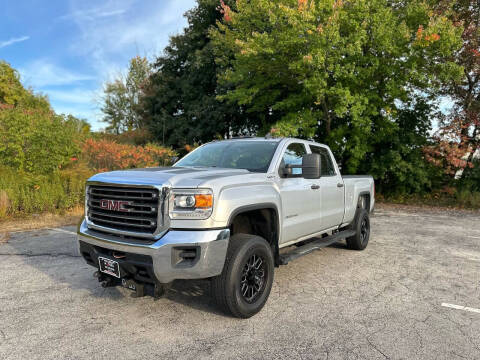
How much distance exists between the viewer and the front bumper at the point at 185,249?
9.95ft

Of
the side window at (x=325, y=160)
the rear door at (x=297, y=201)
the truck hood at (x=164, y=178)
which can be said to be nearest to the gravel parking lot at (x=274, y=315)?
the rear door at (x=297, y=201)

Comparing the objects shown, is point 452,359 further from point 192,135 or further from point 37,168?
point 192,135

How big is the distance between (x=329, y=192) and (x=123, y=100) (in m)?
34.8

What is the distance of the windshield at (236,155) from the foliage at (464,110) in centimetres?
1208

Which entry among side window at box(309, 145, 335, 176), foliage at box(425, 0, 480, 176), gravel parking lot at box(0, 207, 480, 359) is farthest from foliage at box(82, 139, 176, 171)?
foliage at box(425, 0, 480, 176)

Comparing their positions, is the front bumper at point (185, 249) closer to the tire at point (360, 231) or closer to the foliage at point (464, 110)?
the tire at point (360, 231)

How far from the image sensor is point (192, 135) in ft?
68.6

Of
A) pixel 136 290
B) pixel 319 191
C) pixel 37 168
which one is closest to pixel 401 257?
pixel 319 191

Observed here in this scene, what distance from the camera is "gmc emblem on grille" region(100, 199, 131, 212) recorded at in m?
3.39

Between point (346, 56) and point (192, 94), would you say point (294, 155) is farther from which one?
point (192, 94)

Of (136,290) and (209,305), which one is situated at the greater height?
(136,290)

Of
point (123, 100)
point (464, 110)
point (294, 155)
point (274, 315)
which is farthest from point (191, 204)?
point (123, 100)

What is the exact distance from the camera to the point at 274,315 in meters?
3.63

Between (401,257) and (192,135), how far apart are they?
649 inches
